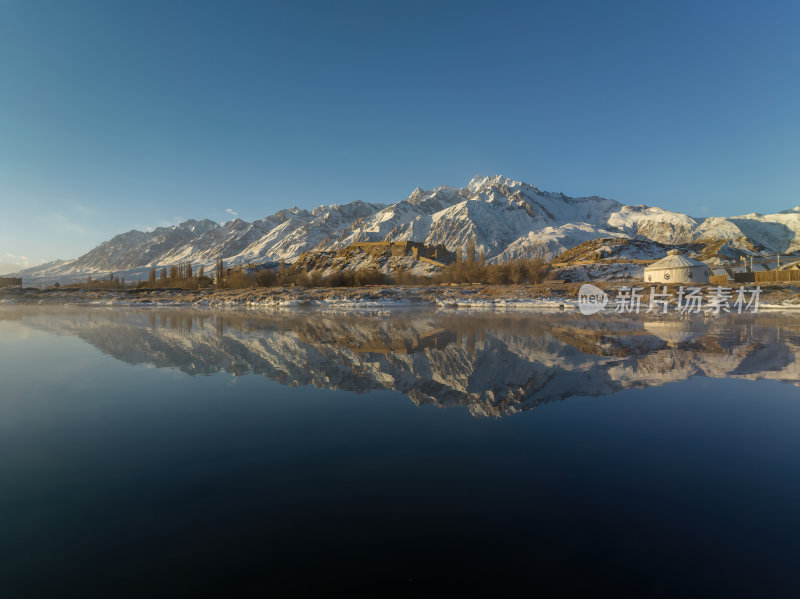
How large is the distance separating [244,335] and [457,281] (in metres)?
55.3

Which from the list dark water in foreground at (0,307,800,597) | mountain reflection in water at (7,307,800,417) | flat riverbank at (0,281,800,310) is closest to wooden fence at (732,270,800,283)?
flat riverbank at (0,281,800,310)

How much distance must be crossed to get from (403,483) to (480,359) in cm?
619

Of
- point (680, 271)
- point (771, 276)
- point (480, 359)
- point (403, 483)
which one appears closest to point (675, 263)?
point (680, 271)

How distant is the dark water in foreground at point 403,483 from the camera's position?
2.58 meters

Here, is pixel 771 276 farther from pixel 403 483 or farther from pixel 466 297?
pixel 403 483

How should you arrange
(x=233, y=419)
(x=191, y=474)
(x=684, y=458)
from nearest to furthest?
(x=191, y=474) → (x=684, y=458) → (x=233, y=419)

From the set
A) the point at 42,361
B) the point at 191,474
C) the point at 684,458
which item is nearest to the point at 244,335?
the point at 42,361

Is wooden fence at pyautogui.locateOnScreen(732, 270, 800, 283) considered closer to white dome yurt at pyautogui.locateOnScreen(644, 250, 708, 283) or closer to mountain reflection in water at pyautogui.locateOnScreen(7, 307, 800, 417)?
white dome yurt at pyautogui.locateOnScreen(644, 250, 708, 283)

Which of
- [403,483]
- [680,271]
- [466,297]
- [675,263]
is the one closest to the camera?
[403,483]

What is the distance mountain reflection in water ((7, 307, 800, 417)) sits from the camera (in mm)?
7023

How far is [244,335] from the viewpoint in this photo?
1513 cm

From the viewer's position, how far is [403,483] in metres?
3.64

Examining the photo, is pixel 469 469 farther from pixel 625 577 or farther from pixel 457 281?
pixel 457 281

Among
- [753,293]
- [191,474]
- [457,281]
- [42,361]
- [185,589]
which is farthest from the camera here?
[457,281]
